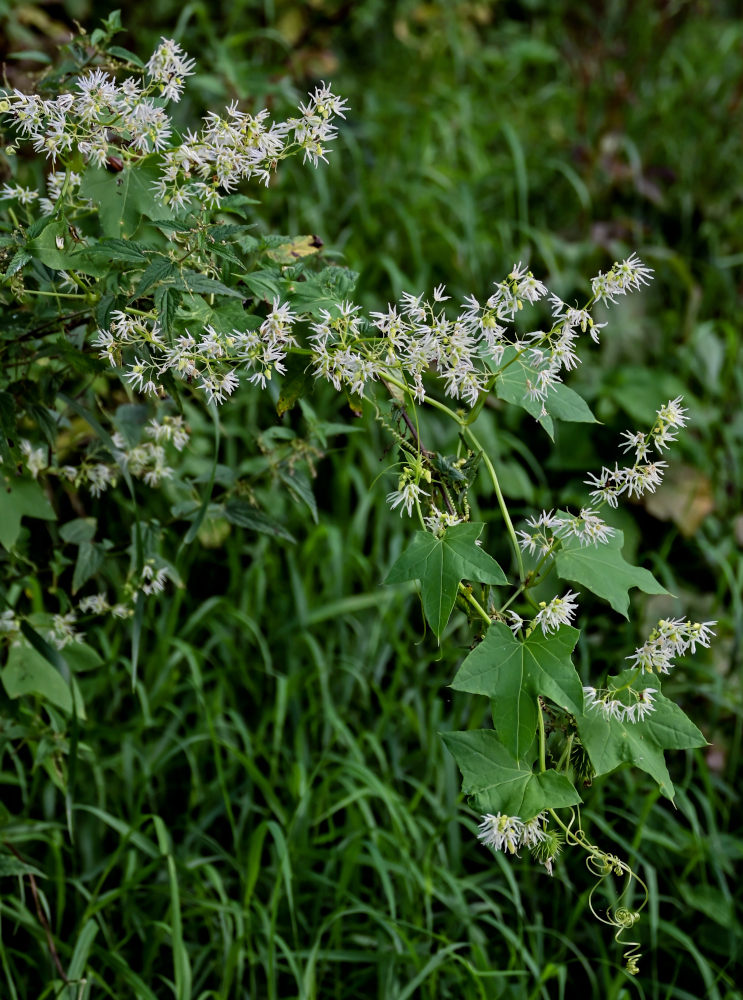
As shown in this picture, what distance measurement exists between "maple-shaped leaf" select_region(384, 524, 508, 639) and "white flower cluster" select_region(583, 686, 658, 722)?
190mm

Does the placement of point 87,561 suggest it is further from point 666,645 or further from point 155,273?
point 666,645

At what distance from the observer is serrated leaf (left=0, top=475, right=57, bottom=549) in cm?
135

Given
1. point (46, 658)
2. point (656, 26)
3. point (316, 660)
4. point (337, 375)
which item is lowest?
point (316, 660)

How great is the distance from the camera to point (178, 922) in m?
1.53

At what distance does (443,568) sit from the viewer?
100 cm

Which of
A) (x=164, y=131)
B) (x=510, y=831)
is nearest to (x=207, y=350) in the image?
(x=164, y=131)

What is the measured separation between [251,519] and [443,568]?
515mm

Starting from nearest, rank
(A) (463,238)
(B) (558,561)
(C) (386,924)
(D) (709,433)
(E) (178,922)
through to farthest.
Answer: (B) (558,561) → (E) (178,922) → (C) (386,924) → (D) (709,433) → (A) (463,238)

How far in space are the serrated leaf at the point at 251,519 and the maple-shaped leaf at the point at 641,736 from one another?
0.53 meters

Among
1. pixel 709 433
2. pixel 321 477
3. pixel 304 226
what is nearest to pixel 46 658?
pixel 321 477

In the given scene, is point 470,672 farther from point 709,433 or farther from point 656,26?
point 656,26

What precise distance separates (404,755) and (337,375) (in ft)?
4.02

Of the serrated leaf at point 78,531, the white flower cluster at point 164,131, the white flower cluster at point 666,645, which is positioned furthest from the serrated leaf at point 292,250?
the white flower cluster at point 666,645

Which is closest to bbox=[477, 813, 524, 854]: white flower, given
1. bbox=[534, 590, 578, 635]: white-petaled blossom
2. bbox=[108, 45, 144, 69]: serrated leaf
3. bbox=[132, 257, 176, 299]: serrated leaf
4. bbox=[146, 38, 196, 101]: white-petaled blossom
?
bbox=[534, 590, 578, 635]: white-petaled blossom
